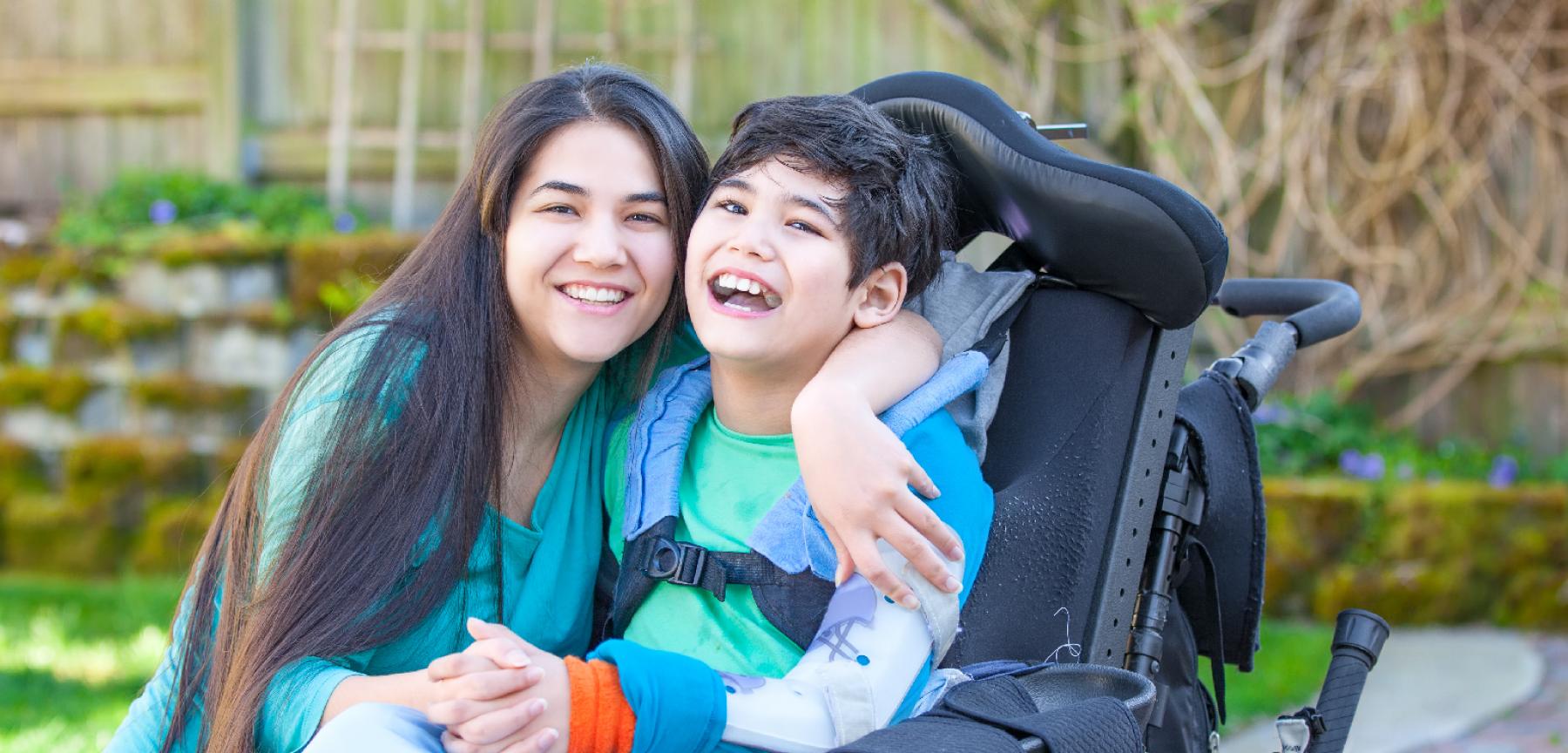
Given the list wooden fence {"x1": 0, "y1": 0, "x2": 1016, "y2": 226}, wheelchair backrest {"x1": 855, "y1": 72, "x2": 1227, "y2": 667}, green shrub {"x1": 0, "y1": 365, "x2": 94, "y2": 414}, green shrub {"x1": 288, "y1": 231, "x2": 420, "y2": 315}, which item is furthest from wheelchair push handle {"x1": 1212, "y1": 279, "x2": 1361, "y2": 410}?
green shrub {"x1": 0, "y1": 365, "x2": 94, "y2": 414}

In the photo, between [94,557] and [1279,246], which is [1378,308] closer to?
[1279,246]

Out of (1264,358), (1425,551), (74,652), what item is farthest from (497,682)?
(1425,551)

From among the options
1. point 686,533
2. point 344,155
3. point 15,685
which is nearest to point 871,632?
point 686,533

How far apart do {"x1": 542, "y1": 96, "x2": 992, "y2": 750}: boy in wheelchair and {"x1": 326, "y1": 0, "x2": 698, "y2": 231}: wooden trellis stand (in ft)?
12.2

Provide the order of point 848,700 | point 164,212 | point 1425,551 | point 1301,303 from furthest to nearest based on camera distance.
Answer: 1. point 164,212
2. point 1425,551
3. point 1301,303
4. point 848,700

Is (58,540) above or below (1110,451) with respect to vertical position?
below

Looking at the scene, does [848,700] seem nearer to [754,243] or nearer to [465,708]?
[465,708]

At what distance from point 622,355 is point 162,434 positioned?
3471 mm

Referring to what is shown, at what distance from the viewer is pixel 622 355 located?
6.70 ft

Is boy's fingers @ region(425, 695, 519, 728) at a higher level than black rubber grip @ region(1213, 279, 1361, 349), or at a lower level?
lower

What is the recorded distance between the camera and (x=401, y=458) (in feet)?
5.70

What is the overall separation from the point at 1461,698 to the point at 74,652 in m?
3.46

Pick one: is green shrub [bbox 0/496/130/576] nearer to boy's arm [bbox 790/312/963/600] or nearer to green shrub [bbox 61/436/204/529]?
green shrub [bbox 61/436/204/529]

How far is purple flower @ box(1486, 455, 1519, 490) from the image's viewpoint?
4.36 m
